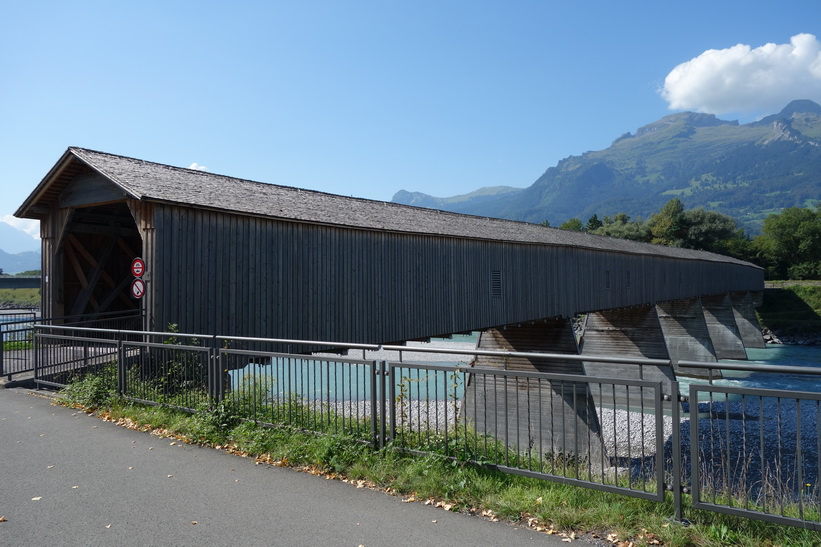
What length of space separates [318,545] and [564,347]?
18607mm

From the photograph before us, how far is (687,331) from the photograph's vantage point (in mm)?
35219

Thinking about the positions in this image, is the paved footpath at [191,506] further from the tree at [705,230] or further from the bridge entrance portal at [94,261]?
the tree at [705,230]

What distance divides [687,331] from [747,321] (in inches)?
577

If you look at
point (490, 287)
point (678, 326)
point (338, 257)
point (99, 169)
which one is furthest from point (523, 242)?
point (678, 326)

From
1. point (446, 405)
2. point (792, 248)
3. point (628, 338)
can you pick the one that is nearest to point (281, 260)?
point (446, 405)

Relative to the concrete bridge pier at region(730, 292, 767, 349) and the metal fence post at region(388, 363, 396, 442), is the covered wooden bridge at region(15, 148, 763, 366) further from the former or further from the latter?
the concrete bridge pier at region(730, 292, 767, 349)

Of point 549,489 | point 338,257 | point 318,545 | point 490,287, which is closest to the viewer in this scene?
point 318,545

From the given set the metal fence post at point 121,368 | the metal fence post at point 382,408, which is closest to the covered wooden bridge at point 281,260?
the metal fence post at point 121,368

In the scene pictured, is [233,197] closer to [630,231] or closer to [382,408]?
[382,408]

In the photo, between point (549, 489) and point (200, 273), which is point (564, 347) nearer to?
point (200, 273)

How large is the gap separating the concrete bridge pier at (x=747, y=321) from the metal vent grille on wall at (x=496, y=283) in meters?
36.1

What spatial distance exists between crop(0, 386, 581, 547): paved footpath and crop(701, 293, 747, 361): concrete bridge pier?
1642 inches

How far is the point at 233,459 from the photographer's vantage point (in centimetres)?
540

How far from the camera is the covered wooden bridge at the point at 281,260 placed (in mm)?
9805
